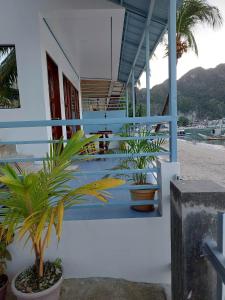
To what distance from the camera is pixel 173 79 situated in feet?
6.35

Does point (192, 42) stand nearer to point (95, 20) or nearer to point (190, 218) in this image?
point (95, 20)

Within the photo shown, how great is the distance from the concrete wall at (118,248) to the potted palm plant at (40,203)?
1.13 ft

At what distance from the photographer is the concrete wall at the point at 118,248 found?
197 cm

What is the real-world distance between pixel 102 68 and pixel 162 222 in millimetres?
7485

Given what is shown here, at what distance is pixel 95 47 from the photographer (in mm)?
6289

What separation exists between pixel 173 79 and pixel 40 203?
4.83 feet

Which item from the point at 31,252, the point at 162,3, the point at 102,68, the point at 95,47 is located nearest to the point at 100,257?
the point at 31,252

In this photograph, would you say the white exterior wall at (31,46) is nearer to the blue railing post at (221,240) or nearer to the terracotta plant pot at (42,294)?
the terracotta plant pot at (42,294)

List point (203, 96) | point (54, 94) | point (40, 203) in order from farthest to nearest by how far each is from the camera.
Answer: point (203, 96), point (54, 94), point (40, 203)

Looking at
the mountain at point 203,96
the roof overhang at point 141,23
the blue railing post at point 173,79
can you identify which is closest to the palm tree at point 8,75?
the roof overhang at point 141,23

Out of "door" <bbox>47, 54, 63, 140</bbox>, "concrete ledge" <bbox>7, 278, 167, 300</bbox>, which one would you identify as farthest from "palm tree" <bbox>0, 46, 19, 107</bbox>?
"concrete ledge" <bbox>7, 278, 167, 300</bbox>

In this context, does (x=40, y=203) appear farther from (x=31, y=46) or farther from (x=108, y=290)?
(x=31, y=46)

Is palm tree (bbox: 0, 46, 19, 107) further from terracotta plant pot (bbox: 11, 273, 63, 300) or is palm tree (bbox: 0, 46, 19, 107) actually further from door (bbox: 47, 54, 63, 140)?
terracotta plant pot (bbox: 11, 273, 63, 300)

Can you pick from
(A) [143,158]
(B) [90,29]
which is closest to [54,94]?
(B) [90,29]
